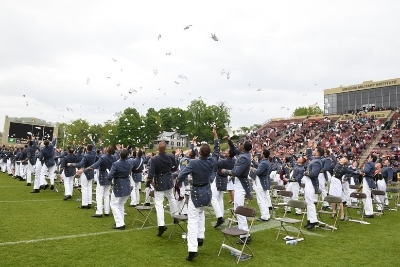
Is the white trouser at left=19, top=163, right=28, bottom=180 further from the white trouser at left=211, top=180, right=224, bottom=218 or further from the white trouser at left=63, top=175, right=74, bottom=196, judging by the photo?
the white trouser at left=211, top=180, right=224, bottom=218

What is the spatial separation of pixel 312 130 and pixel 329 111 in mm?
11111

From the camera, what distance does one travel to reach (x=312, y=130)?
49625 millimetres

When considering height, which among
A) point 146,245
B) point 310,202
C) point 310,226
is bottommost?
point 146,245

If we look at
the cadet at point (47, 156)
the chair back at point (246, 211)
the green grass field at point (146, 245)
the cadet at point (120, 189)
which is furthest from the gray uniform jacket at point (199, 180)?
the cadet at point (47, 156)

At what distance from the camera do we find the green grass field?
6387 millimetres

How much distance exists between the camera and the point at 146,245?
7391 mm

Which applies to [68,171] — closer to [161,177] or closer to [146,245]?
[161,177]

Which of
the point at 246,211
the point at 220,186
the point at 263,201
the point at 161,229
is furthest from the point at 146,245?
the point at 263,201

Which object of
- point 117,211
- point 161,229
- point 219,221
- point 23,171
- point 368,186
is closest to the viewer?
point 161,229

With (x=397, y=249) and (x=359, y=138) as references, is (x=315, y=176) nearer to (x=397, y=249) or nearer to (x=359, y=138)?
(x=397, y=249)

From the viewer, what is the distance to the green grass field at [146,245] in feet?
21.0

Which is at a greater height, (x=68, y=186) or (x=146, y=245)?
(x=68, y=186)

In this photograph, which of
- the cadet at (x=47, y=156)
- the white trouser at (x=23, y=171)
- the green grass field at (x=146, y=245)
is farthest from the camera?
the white trouser at (x=23, y=171)

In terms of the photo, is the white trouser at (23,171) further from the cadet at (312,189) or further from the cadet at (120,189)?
the cadet at (312,189)
